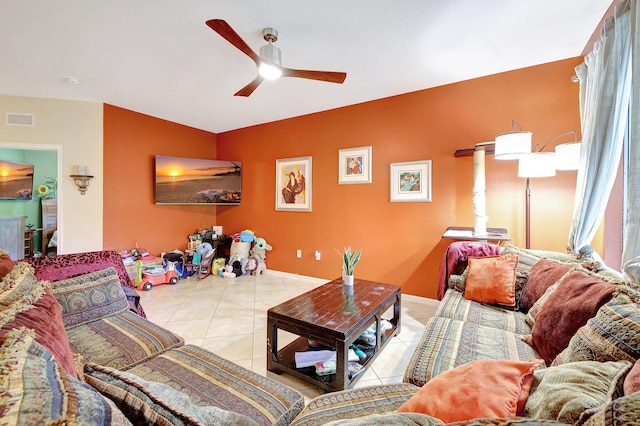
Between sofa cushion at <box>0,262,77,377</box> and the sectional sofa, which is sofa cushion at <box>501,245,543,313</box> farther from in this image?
sofa cushion at <box>0,262,77,377</box>

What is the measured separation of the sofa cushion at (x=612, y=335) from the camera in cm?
89

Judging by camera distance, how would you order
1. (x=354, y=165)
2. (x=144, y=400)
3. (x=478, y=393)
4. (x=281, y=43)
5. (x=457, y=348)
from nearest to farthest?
(x=144, y=400)
(x=478, y=393)
(x=457, y=348)
(x=281, y=43)
(x=354, y=165)

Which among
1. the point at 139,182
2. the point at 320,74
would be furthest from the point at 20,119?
the point at 320,74

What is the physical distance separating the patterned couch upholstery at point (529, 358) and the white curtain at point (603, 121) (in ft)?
1.22

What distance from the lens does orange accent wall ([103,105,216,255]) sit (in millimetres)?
3967

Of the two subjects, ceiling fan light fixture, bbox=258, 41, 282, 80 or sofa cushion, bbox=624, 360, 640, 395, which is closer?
sofa cushion, bbox=624, 360, 640, 395

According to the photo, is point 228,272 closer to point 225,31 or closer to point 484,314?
point 225,31

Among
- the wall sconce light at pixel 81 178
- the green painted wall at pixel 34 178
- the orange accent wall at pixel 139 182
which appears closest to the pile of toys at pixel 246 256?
the orange accent wall at pixel 139 182

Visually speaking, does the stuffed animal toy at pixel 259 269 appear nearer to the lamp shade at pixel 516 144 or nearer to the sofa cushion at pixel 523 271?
the sofa cushion at pixel 523 271

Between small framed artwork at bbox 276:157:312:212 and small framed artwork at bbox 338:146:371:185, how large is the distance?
1.81ft

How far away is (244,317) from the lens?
2.94 m

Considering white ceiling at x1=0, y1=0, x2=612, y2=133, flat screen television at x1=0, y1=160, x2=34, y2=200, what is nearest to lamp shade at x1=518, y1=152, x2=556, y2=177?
white ceiling at x1=0, y1=0, x2=612, y2=133

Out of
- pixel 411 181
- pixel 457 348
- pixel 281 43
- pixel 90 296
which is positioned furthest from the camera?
pixel 411 181

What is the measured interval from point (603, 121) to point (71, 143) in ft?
18.0
